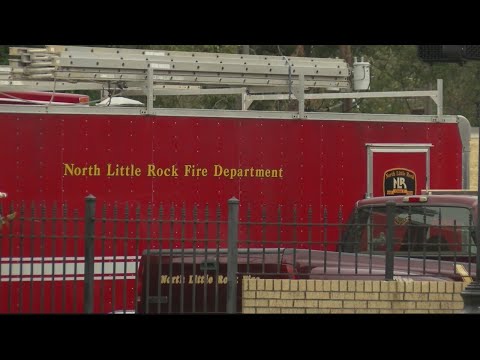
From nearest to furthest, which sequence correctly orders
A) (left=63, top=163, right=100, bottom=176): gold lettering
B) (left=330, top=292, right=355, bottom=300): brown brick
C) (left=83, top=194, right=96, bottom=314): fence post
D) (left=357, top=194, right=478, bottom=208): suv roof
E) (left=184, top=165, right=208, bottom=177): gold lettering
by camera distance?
(left=83, top=194, right=96, bottom=314): fence post < (left=330, top=292, right=355, bottom=300): brown brick < (left=357, top=194, right=478, bottom=208): suv roof < (left=63, top=163, right=100, bottom=176): gold lettering < (left=184, top=165, right=208, bottom=177): gold lettering

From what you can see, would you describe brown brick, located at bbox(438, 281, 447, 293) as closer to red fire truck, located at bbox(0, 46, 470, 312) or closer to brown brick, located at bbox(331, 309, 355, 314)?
brown brick, located at bbox(331, 309, 355, 314)

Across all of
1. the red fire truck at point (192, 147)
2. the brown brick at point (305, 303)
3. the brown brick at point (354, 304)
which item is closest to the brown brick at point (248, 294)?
the brown brick at point (305, 303)

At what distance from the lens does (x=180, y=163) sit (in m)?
12.4

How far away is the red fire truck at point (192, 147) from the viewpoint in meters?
11.9

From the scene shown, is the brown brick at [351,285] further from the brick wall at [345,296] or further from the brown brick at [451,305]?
the brown brick at [451,305]

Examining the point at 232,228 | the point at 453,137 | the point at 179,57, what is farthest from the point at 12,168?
the point at 453,137

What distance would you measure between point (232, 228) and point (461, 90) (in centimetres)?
2497

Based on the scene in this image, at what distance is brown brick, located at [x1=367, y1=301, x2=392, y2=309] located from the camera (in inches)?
400

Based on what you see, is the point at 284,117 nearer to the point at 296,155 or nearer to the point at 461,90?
the point at 296,155

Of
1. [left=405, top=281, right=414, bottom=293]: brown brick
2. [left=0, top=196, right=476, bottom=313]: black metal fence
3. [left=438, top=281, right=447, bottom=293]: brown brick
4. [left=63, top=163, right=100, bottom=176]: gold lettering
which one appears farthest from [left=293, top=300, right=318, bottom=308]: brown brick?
[left=63, top=163, right=100, bottom=176]: gold lettering

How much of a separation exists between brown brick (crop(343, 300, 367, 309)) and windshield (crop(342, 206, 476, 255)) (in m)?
0.51

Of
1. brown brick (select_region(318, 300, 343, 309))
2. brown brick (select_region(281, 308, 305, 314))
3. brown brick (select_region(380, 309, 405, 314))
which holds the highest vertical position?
brown brick (select_region(318, 300, 343, 309))

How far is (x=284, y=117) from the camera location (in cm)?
1295

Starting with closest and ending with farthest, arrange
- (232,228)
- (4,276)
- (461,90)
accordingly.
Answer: (232,228)
(4,276)
(461,90)
